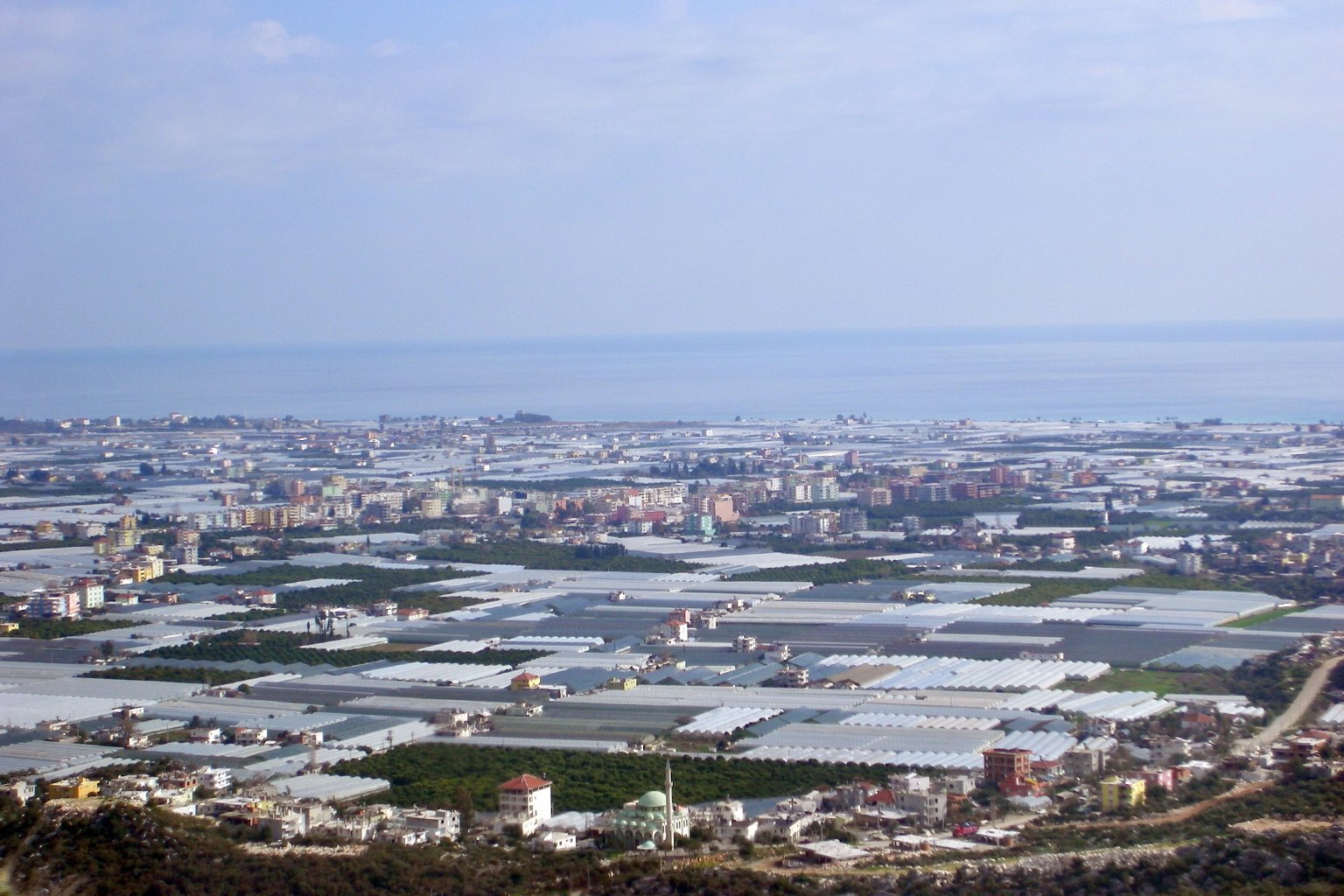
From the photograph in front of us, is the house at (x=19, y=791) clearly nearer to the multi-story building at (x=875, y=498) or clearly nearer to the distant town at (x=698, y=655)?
the distant town at (x=698, y=655)

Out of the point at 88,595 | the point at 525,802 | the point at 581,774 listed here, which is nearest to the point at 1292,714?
the point at 581,774

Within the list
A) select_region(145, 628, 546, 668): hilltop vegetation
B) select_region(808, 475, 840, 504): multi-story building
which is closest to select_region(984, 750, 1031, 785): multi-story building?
select_region(145, 628, 546, 668): hilltop vegetation

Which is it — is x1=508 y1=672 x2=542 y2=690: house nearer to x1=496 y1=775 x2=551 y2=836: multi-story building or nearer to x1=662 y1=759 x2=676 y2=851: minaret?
x1=496 y1=775 x2=551 y2=836: multi-story building

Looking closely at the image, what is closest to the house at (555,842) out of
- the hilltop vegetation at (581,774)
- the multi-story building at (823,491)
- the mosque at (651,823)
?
the mosque at (651,823)

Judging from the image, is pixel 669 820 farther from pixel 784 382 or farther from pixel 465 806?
pixel 784 382

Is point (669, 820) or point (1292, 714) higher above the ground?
point (669, 820)

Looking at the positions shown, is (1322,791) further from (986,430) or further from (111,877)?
(986,430)
